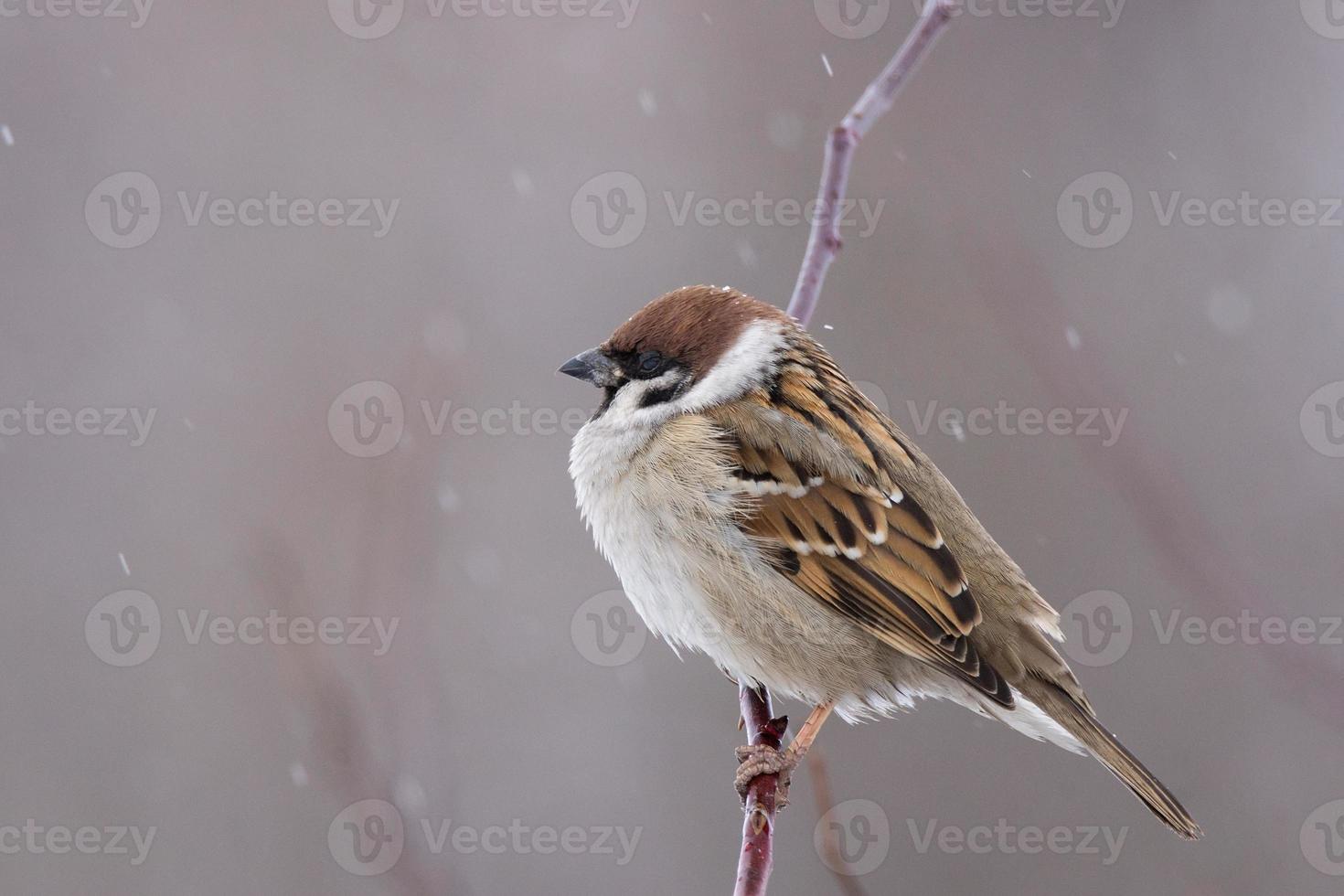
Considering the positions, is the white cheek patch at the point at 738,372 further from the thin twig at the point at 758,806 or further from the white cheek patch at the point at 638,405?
the thin twig at the point at 758,806

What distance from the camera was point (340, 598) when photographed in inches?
256

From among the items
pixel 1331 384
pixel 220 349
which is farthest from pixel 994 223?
pixel 220 349

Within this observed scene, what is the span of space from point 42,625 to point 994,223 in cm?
548

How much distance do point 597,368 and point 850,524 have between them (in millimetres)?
809

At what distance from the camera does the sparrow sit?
3164mm

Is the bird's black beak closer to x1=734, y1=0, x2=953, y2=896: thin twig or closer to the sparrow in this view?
the sparrow

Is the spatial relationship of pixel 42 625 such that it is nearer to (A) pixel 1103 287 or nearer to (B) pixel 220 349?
(B) pixel 220 349

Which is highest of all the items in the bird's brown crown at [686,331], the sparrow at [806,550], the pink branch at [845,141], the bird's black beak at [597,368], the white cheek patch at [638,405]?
the pink branch at [845,141]

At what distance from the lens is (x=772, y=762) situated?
2.90m

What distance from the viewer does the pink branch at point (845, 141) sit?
264 centimetres

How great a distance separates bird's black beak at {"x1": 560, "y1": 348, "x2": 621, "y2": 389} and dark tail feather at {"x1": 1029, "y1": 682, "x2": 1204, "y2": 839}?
1.39m

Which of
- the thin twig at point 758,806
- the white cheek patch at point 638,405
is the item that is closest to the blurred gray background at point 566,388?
the white cheek patch at point 638,405

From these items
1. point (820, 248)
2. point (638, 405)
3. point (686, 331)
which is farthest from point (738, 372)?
point (820, 248)

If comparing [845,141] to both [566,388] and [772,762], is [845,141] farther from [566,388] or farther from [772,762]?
[566,388]
